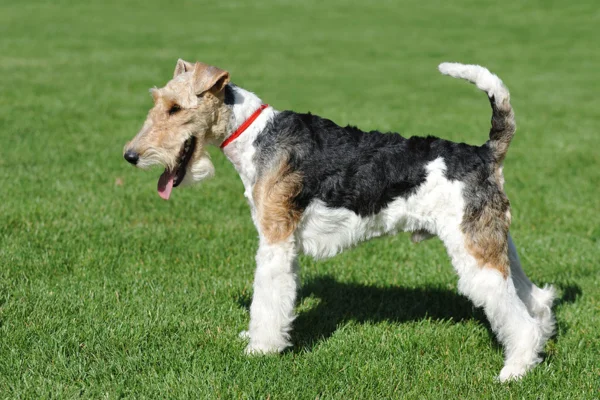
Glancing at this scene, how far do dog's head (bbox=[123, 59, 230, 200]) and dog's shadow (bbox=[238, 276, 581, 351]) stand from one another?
1652 millimetres

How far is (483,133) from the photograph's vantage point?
48.1 ft

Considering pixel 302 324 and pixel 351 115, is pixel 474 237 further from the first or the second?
pixel 351 115

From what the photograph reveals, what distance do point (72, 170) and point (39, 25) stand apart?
66.9ft

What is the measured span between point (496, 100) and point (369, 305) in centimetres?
241

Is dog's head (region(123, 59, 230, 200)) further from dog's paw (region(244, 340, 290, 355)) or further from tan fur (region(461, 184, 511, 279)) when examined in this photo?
tan fur (region(461, 184, 511, 279))

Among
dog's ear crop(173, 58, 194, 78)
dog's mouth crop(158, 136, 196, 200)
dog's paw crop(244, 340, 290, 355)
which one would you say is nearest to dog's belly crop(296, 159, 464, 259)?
dog's paw crop(244, 340, 290, 355)

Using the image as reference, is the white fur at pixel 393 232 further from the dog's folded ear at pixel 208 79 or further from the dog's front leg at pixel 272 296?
the dog's folded ear at pixel 208 79

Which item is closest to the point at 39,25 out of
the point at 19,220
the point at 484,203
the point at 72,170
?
the point at 72,170

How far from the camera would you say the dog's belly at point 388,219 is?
515cm

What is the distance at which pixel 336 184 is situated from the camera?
17.4 feet

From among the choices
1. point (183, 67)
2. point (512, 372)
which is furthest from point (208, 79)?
point (512, 372)

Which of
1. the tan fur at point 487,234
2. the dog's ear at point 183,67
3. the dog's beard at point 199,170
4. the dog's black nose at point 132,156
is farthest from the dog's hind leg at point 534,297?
the dog's black nose at point 132,156

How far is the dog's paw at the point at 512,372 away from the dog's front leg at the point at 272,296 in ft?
5.59

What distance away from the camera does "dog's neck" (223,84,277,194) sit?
540 centimetres
